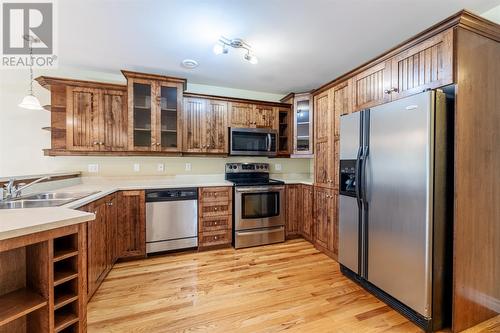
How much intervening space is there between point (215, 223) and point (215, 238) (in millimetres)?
210

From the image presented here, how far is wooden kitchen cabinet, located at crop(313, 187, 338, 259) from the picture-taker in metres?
2.89

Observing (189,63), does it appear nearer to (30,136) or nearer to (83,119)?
→ (83,119)

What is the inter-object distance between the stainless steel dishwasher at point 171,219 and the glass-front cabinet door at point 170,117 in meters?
0.67

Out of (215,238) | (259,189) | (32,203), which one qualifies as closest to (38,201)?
(32,203)

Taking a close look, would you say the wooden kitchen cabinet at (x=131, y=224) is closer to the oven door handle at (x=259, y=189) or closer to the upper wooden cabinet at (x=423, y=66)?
the oven door handle at (x=259, y=189)

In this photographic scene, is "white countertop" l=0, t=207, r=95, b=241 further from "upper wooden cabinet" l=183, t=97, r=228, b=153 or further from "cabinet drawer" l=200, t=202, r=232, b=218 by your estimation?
"upper wooden cabinet" l=183, t=97, r=228, b=153

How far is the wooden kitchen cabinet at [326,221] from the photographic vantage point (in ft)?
9.49

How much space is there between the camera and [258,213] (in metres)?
3.42

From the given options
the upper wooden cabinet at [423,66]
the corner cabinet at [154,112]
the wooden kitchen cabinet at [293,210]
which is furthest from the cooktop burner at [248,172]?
the upper wooden cabinet at [423,66]

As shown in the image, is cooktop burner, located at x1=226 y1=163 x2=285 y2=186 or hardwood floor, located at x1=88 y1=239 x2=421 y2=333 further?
cooktop burner, located at x1=226 y1=163 x2=285 y2=186

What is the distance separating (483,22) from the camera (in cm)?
166

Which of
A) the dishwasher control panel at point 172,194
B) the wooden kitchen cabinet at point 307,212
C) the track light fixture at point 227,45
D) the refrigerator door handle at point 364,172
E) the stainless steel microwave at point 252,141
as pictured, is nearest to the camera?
the refrigerator door handle at point 364,172
